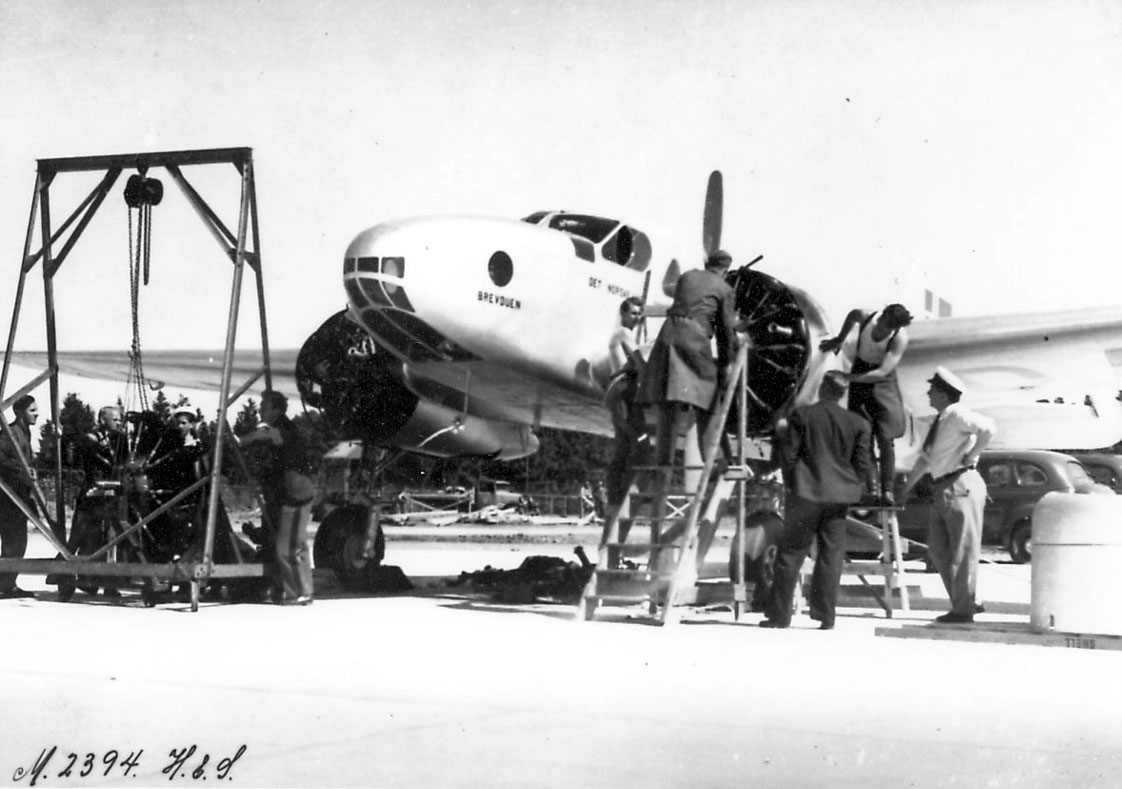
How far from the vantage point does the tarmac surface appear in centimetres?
516

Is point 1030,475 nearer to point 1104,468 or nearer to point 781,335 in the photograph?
point 1104,468

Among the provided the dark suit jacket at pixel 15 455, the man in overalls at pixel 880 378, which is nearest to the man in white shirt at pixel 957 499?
the man in overalls at pixel 880 378

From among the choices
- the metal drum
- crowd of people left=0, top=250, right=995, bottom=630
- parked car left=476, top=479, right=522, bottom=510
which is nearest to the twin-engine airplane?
crowd of people left=0, top=250, right=995, bottom=630

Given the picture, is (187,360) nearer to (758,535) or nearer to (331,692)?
(758,535)

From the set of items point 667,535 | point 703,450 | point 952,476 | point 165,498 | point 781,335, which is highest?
point 781,335

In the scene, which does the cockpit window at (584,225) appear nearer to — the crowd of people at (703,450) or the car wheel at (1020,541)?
the crowd of people at (703,450)

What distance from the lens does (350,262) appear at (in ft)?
37.4

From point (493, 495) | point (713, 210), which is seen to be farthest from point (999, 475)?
point (493, 495)

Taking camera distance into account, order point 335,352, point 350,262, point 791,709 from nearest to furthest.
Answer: point 791,709
point 350,262
point 335,352

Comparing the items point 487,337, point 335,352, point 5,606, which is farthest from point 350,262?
point 5,606

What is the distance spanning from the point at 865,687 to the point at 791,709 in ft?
2.82

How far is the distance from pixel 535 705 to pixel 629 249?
25.4 ft

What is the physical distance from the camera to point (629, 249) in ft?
44.7

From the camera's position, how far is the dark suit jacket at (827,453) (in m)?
10.3
